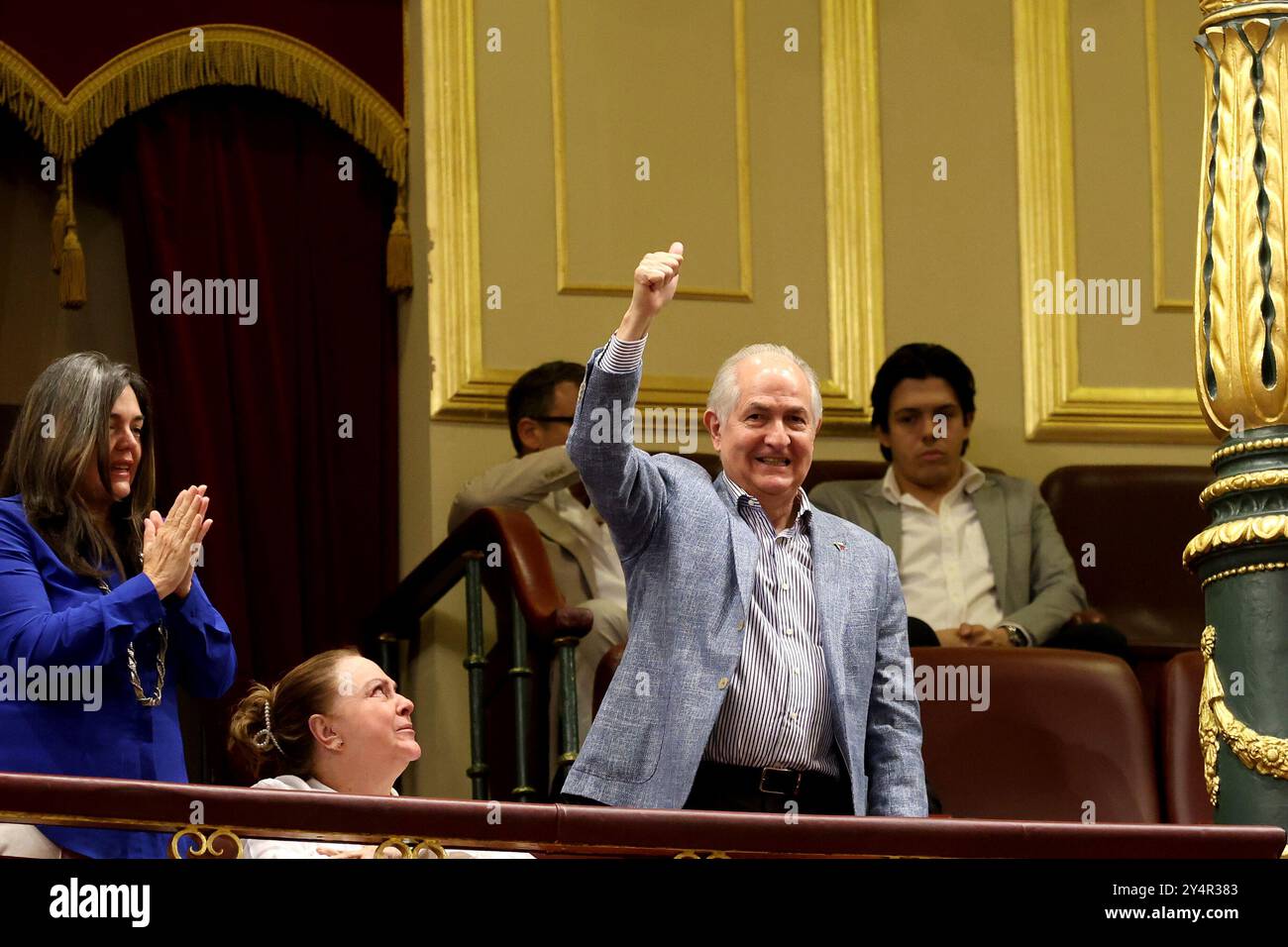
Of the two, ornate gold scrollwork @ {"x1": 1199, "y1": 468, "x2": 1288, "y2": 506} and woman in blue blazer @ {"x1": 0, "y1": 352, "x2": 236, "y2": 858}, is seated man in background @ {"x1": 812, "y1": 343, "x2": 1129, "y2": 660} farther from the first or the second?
A: woman in blue blazer @ {"x1": 0, "y1": 352, "x2": 236, "y2": 858}

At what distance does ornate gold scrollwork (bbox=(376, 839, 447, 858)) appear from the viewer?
2439mm

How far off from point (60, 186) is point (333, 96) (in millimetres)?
776

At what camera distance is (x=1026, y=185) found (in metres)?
6.06

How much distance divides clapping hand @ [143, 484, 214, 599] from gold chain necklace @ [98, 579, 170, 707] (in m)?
0.07

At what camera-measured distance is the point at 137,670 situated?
319 centimetres

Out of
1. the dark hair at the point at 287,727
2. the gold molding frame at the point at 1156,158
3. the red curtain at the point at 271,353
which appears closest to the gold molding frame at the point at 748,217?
the red curtain at the point at 271,353

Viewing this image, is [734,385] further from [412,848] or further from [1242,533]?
[412,848]

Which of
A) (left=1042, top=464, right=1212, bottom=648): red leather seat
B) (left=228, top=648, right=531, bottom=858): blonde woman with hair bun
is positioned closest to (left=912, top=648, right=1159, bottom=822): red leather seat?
(left=1042, top=464, right=1212, bottom=648): red leather seat

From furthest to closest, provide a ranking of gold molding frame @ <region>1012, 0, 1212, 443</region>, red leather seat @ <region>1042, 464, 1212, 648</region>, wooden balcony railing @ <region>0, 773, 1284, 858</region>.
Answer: gold molding frame @ <region>1012, 0, 1212, 443</region> → red leather seat @ <region>1042, 464, 1212, 648</region> → wooden balcony railing @ <region>0, 773, 1284, 858</region>

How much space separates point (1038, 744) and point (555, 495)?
151 centimetres

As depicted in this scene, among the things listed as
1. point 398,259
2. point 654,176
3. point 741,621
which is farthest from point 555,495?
point 741,621

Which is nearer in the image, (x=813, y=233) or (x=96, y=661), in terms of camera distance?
(x=96, y=661)
